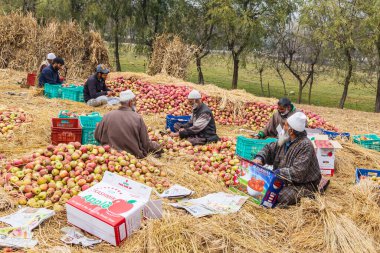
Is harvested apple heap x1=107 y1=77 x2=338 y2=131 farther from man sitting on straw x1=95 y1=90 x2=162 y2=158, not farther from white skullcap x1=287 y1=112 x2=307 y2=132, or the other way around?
white skullcap x1=287 y1=112 x2=307 y2=132

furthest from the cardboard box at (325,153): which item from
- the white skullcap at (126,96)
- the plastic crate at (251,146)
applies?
the white skullcap at (126,96)

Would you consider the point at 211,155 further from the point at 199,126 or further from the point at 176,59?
the point at 176,59

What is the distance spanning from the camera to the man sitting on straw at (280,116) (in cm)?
668

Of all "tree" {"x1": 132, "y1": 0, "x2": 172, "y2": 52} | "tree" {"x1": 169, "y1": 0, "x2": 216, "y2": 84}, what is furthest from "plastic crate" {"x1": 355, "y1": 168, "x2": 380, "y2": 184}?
"tree" {"x1": 132, "y1": 0, "x2": 172, "y2": 52}

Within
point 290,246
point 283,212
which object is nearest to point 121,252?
point 290,246

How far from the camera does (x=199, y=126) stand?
755 cm

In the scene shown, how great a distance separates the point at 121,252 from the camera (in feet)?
11.2

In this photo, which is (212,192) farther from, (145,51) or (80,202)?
(145,51)

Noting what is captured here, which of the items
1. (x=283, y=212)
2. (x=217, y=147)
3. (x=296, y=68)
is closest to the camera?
(x=283, y=212)

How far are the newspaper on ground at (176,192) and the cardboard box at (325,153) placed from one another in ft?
8.67

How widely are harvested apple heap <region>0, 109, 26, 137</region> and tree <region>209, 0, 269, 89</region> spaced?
15.2 m

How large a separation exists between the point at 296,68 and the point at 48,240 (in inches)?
940

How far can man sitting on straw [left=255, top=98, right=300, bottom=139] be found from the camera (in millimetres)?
6680

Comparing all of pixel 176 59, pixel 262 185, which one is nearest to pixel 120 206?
pixel 262 185
